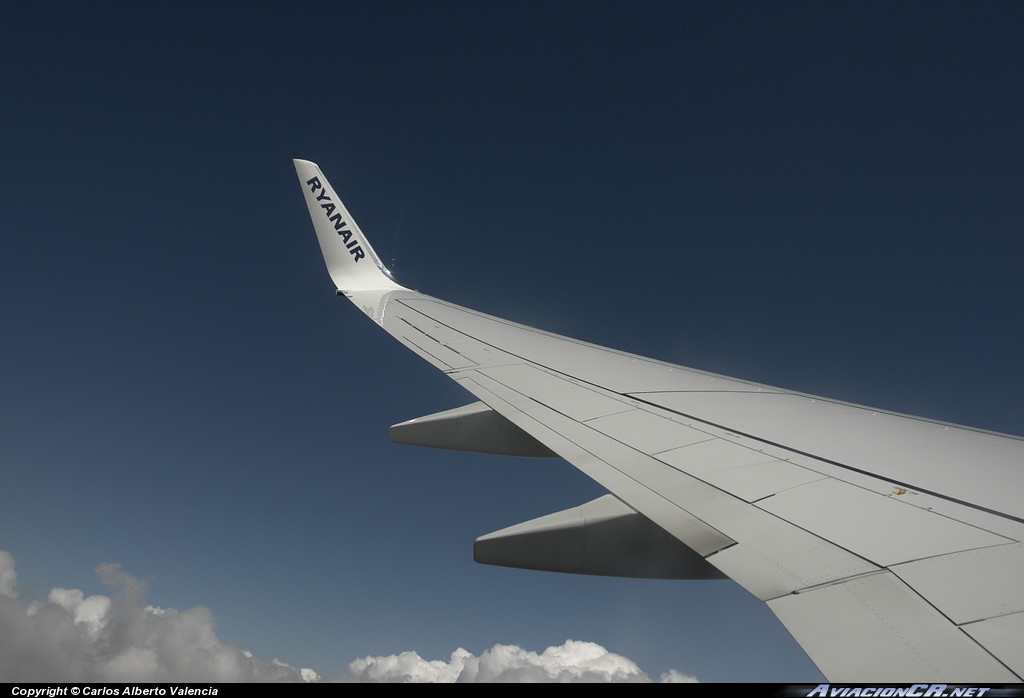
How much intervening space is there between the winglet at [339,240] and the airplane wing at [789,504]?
524 centimetres

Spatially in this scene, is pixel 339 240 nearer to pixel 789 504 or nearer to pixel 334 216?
pixel 334 216

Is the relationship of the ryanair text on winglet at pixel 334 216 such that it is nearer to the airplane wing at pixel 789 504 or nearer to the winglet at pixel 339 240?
the winglet at pixel 339 240

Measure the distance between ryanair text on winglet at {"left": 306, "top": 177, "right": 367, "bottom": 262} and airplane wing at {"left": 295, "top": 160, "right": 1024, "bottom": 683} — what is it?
5324mm

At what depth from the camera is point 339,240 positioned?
390 inches

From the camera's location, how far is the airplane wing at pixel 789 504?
1.59 metres

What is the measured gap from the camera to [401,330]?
21.4ft

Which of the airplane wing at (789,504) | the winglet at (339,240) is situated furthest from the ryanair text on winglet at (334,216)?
the airplane wing at (789,504)

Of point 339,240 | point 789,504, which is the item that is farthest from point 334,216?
point 789,504

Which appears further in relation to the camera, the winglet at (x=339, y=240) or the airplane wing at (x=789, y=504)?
the winglet at (x=339, y=240)

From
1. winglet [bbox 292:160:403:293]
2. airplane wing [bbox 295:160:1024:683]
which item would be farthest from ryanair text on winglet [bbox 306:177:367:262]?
airplane wing [bbox 295:160:1024:683]

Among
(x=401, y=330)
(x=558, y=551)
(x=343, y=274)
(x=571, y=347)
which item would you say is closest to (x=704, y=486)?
(x=558, y=551)

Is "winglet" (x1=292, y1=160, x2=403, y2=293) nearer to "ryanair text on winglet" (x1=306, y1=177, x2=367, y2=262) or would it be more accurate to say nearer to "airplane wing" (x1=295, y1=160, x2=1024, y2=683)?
"ryanair text on winglet" (x1=306, y1=177, x2=367, y2=262)

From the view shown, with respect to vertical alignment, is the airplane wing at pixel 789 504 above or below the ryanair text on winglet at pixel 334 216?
below
